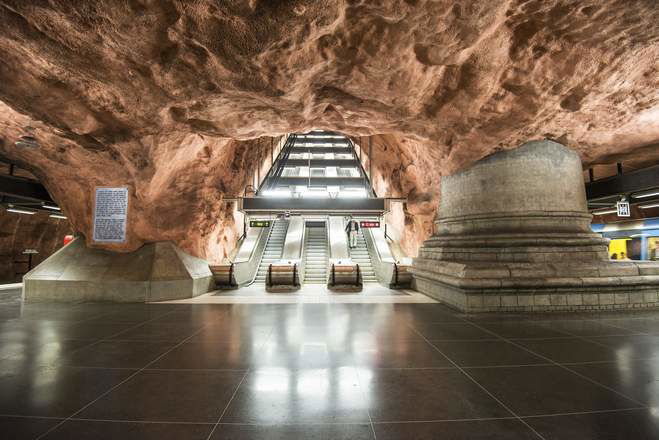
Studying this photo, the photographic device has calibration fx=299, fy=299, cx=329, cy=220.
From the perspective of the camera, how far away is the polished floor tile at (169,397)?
6.40 ft

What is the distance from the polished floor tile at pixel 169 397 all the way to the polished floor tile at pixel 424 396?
3.57ft

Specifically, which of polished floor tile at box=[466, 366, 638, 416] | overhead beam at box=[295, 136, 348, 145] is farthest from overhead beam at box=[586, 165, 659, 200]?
overhead beam at box=[295, 136, 348, 145]

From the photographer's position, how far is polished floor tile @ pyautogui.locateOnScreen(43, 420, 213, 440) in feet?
5.66

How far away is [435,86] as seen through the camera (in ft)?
15.8

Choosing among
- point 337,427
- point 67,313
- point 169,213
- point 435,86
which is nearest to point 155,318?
point 67,313

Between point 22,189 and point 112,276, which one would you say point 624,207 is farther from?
point 22,189

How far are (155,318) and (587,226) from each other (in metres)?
8.01

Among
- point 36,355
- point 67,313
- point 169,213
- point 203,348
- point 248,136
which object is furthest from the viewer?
point 169,213

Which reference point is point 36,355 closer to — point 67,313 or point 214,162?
point 67,313

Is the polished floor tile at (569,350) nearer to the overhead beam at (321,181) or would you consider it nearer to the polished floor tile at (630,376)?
the polished floor tile at (630,376)

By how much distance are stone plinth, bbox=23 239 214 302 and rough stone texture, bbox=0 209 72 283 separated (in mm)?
7849

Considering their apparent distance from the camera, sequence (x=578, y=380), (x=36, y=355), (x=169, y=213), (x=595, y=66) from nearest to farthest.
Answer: (x=578, y=380)
(x=36, y=355)
(x=595, y=66)
(x=169, y=213)

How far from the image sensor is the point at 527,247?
5.37m

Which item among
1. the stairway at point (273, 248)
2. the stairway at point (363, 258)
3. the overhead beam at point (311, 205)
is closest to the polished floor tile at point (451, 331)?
the stairway at point (363, 258)
